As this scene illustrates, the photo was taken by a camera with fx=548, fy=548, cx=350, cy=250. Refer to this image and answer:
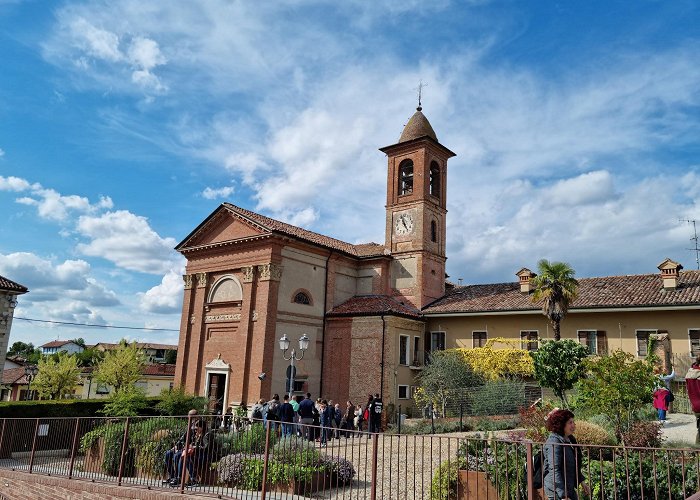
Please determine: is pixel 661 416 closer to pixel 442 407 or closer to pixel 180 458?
pixel 442 407

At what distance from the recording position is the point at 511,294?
96.8 feet

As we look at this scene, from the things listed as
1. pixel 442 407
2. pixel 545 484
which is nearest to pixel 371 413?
pixel 442 407

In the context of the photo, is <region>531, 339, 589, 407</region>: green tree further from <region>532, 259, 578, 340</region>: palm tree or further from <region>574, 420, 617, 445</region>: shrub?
<region>574, 420, 617, 445</region>: shrub

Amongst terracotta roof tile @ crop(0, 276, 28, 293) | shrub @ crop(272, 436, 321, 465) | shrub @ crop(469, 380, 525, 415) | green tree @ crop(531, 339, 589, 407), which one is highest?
terracotta roof tile @ crop(0, 276, 28, 293)

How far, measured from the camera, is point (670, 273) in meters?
24.8

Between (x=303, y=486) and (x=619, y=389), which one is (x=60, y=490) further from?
(x=619, y=389)

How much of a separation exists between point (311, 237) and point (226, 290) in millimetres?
5594

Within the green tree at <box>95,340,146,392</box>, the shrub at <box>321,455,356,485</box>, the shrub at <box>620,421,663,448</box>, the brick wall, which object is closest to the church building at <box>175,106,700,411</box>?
the brick wall

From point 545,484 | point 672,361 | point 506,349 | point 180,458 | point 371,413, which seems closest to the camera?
point 545,484

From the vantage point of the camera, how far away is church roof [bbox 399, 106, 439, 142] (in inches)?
1293

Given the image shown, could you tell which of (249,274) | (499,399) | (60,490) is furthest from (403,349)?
(60,490)

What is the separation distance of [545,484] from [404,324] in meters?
22.4

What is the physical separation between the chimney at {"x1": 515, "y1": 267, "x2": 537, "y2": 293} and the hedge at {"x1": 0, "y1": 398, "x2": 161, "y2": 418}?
19004 mm

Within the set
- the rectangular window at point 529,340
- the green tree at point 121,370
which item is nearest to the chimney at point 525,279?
the rectangular window at point 529,340
